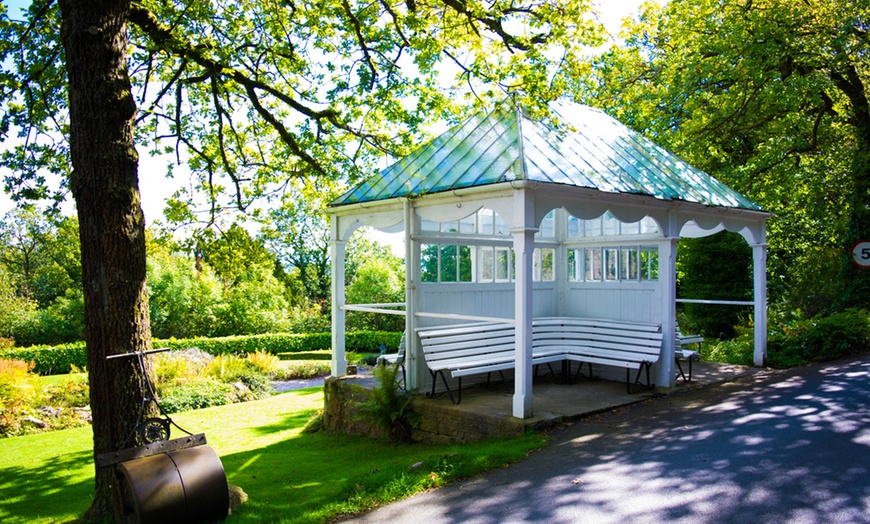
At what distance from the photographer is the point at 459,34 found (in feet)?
31.8

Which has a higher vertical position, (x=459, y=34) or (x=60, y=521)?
(x=459, y=34)

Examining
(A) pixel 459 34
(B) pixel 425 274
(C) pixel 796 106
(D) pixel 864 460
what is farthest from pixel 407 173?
(C) pixel 796 106

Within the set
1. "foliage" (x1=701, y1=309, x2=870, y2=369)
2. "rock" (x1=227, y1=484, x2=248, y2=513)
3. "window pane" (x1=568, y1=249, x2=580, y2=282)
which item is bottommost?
"rock" (x1=227, y1=484, x2=248, y2=513)

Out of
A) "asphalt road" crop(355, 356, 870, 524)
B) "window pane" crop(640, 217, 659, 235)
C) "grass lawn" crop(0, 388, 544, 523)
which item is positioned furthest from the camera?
"window pane" crop(640, 217, 659, 235)

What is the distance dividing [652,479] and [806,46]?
13052 millimetres

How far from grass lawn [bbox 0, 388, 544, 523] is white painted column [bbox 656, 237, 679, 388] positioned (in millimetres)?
3443

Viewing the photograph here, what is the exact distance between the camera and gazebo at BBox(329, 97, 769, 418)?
25.9ft

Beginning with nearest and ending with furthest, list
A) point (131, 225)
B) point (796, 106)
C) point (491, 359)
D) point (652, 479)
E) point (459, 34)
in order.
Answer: point (652, 479)
point (131, 225)
point (491, 359)
point (459, 34)
point (796, 106)

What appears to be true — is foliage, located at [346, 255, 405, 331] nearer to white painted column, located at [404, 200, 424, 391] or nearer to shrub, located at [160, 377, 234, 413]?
shrub, located at [160, 377, 234, 413]

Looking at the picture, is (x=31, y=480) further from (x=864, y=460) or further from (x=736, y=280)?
(x=736, y=280)

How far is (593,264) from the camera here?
37.5 feet

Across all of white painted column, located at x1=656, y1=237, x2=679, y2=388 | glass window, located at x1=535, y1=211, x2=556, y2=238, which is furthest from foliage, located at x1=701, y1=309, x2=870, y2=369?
glass window, located at x1=535, y1=211, x2=556, y2=238

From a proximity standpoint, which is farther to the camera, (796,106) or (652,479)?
(796,106)

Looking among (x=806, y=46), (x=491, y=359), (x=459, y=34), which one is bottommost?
(x=491, y=359)
